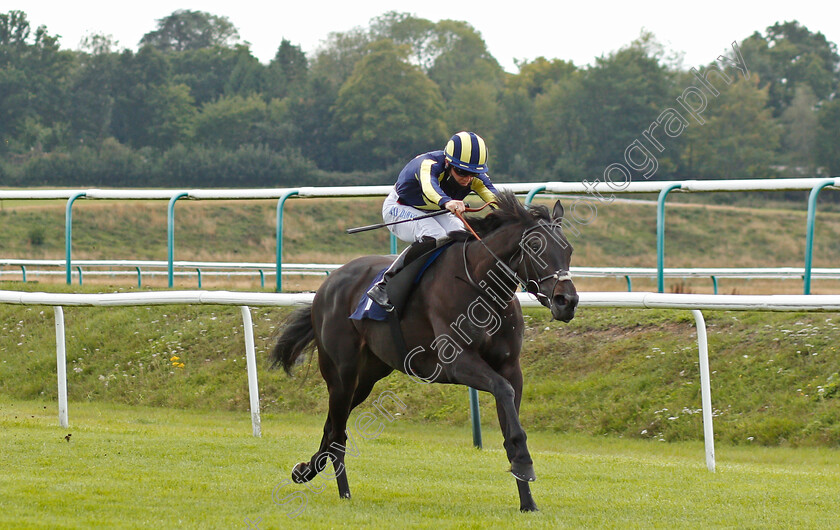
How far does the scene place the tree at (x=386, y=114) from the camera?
47.7m

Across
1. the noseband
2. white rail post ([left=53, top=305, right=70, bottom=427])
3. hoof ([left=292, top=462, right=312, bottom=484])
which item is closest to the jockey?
the noseband

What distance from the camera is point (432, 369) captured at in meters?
5.09

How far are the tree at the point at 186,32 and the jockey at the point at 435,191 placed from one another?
8446 centimetres

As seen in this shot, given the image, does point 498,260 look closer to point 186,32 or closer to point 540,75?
point 540,75

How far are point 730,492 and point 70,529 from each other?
3174mm

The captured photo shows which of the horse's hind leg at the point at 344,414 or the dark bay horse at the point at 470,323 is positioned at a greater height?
the dark bay horse at the point at 470,323

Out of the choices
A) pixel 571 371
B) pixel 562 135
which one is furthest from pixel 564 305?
pixel 562 135

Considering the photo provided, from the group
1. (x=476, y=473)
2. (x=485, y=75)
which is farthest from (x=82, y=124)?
(x=476, y=473)

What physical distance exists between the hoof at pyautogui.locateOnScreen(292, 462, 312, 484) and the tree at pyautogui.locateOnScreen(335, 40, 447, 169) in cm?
4049

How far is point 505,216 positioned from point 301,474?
69.5 inches

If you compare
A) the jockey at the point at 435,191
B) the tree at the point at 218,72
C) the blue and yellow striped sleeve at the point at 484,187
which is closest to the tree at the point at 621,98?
the tree at the point at 218,72

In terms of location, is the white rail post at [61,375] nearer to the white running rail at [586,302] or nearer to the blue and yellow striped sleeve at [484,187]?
the white running rail at [586,302]

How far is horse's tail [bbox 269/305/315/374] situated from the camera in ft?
20.4

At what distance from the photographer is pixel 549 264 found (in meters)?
4.62
